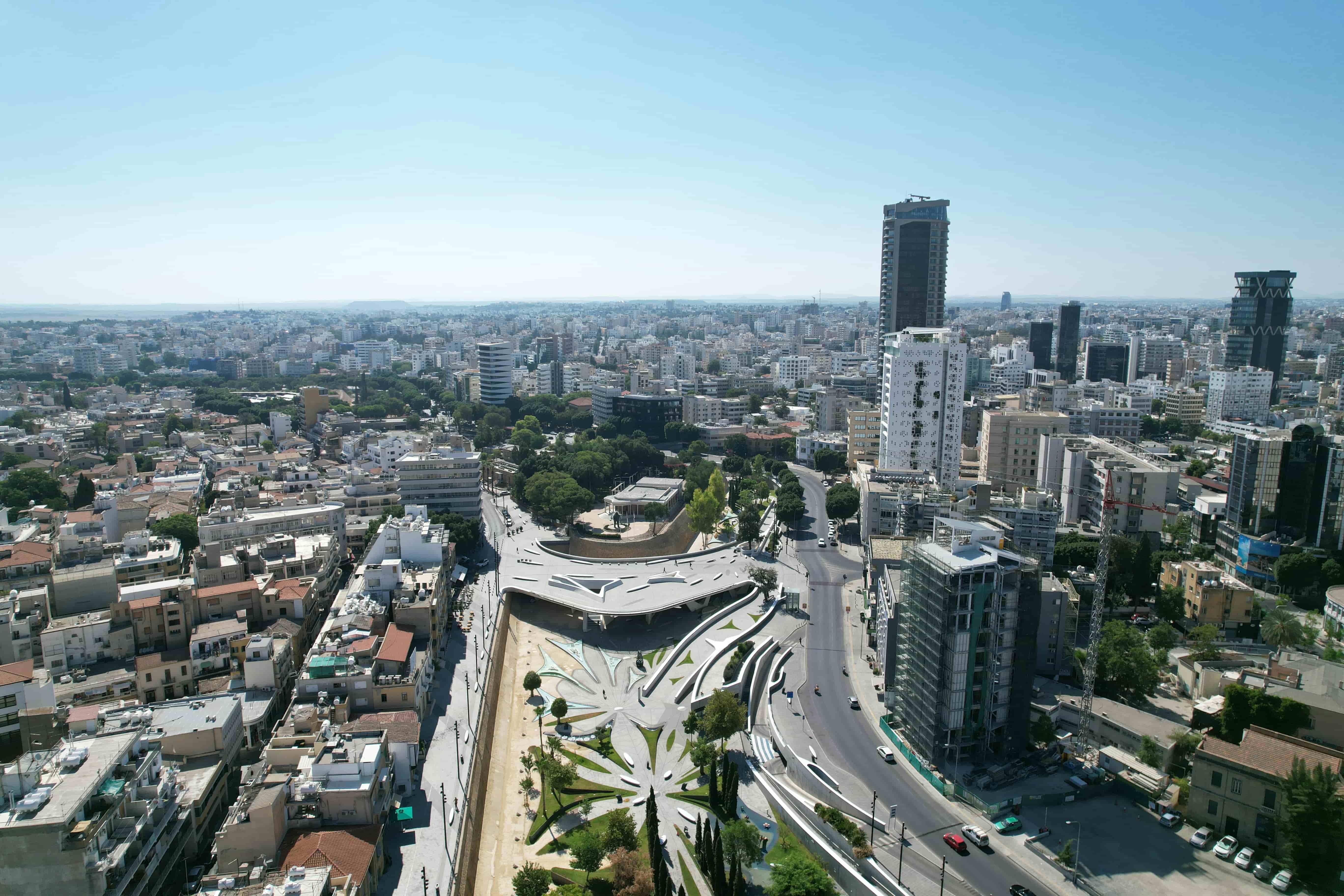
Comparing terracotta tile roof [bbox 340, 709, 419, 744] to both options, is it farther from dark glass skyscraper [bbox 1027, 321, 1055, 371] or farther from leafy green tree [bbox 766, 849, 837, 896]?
dark glass skyscraper [bbox 1027, 321, 1055, 371]

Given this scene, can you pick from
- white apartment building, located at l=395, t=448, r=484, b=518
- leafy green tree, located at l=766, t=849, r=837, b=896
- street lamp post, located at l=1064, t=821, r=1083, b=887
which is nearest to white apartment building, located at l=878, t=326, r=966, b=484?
white apartment building, located at l=395, t=448, r=484, b=518

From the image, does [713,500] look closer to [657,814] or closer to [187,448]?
[657,814]

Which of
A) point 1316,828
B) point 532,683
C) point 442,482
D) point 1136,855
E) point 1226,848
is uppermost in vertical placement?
point 442,482

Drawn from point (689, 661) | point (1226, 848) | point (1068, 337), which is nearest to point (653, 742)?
point (689, 661)

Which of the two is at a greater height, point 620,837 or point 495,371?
point 495,371

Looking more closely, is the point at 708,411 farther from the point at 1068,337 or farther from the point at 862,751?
the point at 862,751

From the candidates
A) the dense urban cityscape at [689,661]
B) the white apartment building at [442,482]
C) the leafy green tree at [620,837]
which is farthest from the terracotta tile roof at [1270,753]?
the white apartment building at [442,482]
